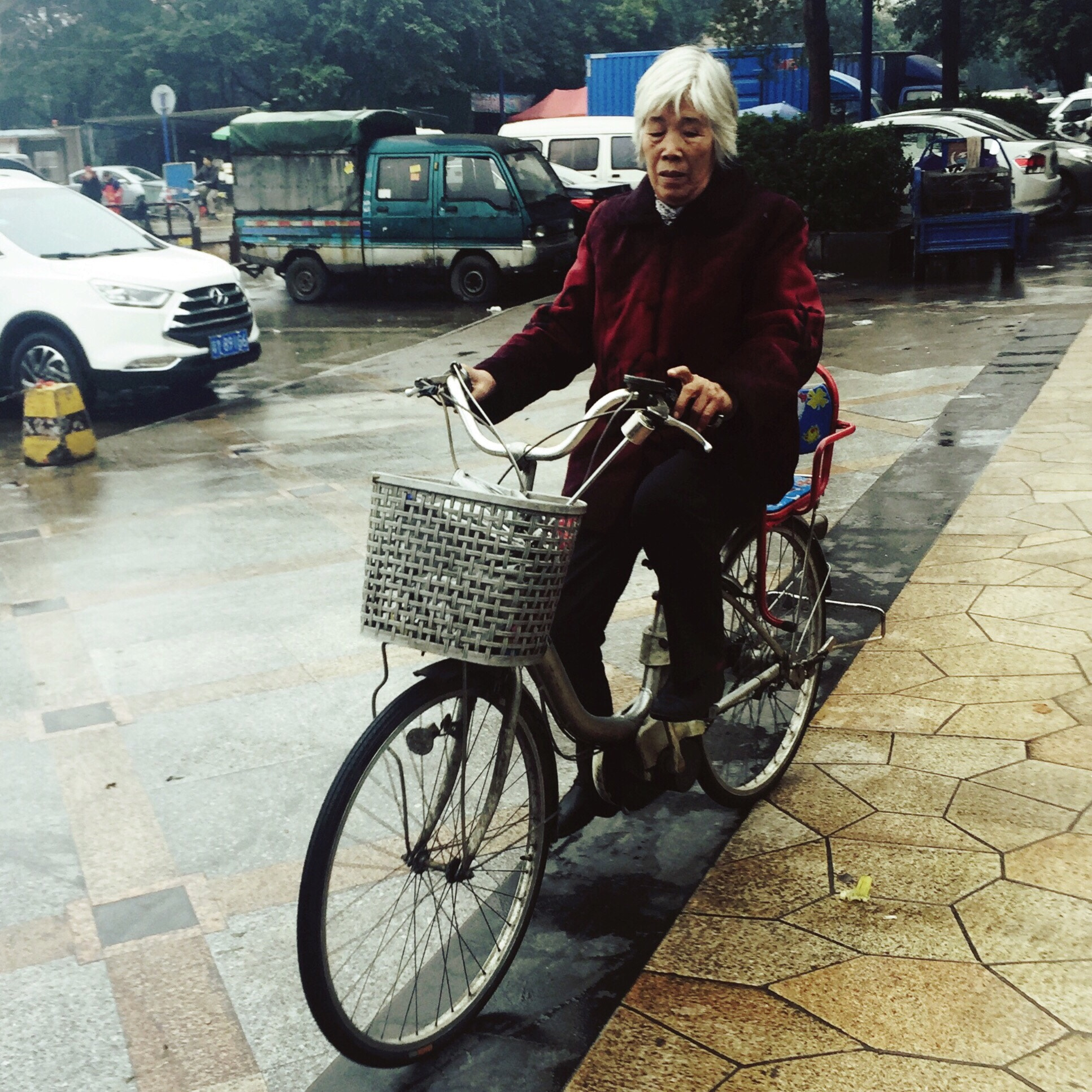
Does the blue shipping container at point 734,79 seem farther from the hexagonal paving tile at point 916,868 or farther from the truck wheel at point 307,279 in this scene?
the hexagonal paving tile at point 916,868

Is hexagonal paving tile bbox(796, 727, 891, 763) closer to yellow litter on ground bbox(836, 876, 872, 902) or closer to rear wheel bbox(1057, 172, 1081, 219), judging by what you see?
yellow litter on ground bbox(836, 876, 872, 902)

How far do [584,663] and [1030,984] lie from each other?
112 cm

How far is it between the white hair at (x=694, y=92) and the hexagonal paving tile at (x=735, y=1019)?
1.75 meters

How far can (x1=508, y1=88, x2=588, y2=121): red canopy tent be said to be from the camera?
36.4m

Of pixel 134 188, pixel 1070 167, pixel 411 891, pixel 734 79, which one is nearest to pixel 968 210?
pixel 1070 167

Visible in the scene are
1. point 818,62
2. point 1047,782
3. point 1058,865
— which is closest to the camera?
point 1058,865

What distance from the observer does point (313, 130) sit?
54.2 ft

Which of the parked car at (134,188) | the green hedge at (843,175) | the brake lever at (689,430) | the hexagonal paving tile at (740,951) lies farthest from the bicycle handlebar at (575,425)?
the parked car at (134,188)

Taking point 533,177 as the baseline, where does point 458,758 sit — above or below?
below

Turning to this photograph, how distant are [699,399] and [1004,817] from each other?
1.55m

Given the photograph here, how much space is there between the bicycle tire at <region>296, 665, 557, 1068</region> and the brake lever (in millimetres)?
577

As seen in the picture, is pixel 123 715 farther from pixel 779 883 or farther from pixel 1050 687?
pixel 1050 687

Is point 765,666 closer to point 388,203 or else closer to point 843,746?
point 843,746

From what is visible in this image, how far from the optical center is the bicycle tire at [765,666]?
341cm
